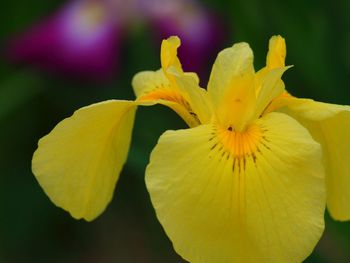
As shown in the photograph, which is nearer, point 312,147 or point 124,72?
point 312,147

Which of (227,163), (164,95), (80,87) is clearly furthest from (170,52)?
(80,87)

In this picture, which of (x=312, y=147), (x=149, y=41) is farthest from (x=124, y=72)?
(x=312, y=147)

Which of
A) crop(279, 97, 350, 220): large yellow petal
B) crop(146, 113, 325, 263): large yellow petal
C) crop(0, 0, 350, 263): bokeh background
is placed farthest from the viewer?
crop(0, 0, 350, 263): bokeh background

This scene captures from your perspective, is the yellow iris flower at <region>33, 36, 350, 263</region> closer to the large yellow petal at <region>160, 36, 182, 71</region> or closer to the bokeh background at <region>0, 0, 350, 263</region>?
the large yellow petal at <region>160, 36, 182, 71</region>

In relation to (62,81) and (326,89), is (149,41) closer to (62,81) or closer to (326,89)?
(62,81)

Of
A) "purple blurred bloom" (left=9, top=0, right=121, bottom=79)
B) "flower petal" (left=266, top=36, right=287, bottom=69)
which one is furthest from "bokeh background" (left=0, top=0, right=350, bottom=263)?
"flower petal" (left=266, top=36, right=287, bottom=69)

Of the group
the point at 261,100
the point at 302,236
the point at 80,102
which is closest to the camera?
the point at 302,236
